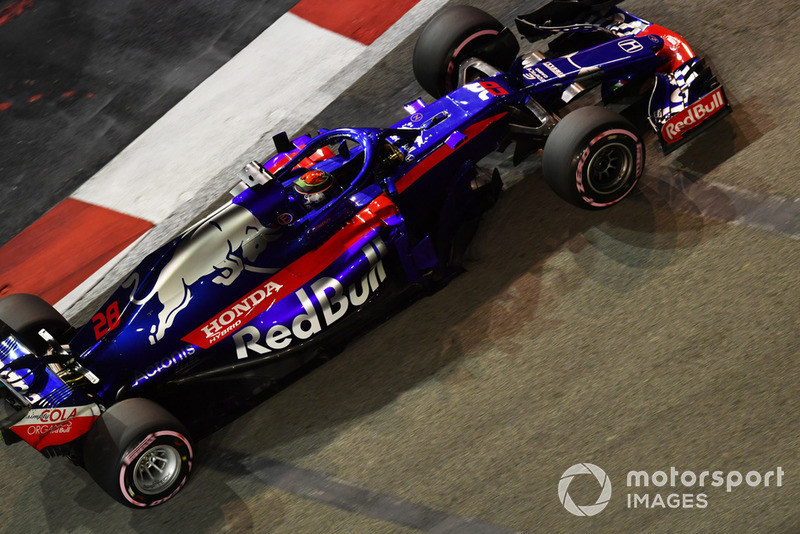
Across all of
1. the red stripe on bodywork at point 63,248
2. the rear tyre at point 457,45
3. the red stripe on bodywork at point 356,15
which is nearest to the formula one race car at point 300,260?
the rear tyre at point 457,45

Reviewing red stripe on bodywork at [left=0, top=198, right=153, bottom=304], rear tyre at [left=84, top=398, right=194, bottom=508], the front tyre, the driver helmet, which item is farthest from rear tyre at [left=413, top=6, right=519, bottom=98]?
rear tyre at [left=84, top=398, right=194, bottom=508]

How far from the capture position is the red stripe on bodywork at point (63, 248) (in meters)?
6.89

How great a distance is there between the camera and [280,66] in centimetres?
809

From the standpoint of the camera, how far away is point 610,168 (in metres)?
5.85

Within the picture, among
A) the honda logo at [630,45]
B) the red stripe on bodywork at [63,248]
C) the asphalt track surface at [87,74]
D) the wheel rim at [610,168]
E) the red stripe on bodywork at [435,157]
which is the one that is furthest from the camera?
the asphalt track surface at [87,74]

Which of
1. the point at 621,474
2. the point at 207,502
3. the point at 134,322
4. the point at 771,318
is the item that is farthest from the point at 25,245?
the point at 771,318

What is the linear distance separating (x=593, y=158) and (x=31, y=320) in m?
3.69

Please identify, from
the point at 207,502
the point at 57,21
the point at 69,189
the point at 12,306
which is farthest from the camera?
the point at 57,21

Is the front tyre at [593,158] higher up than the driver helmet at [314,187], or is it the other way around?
the driver helmet at [314,187]

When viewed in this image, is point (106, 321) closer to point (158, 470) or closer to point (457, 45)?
point (158, 470)

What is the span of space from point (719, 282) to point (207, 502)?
3421mm

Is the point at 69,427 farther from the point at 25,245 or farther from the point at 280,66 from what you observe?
the point at 280,66

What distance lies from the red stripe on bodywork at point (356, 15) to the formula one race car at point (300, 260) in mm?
1981

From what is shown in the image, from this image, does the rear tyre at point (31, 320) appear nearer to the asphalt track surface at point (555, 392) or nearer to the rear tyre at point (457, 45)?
the asphalt track surface at point (555, 392)
